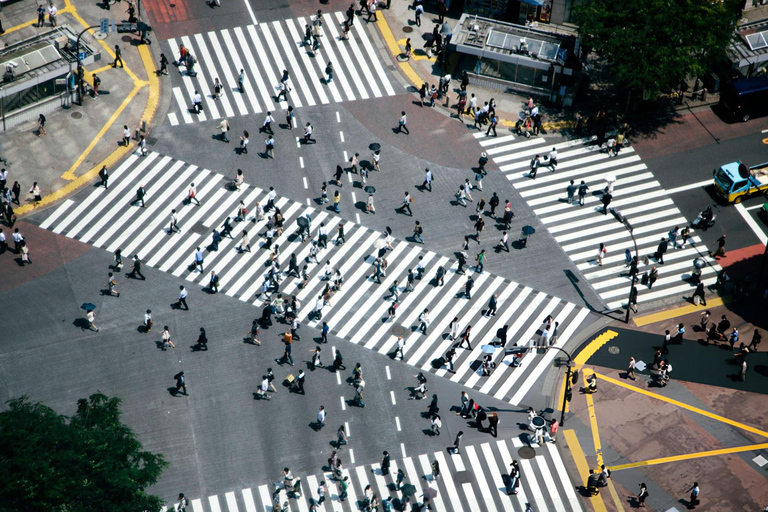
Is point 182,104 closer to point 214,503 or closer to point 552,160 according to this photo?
point 552,160

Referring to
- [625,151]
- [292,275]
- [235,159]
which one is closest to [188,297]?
[292,275]

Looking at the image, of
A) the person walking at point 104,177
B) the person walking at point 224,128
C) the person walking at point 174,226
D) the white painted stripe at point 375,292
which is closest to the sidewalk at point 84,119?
the person walking at point 104,177

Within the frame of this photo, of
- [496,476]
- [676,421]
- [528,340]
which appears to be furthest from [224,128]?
[676,421]

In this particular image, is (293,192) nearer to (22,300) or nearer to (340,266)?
(340,266)

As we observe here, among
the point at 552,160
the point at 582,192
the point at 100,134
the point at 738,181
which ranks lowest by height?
the point at 738,181

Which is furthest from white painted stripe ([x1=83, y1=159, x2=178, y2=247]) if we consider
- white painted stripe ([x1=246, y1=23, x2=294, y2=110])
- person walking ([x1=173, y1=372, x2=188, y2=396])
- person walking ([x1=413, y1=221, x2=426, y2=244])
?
person walking ([x1=413, y1=221, x2=426, y2=244])

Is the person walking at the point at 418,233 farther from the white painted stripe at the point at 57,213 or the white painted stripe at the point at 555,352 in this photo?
the white painted stripe at the point at 57,213
